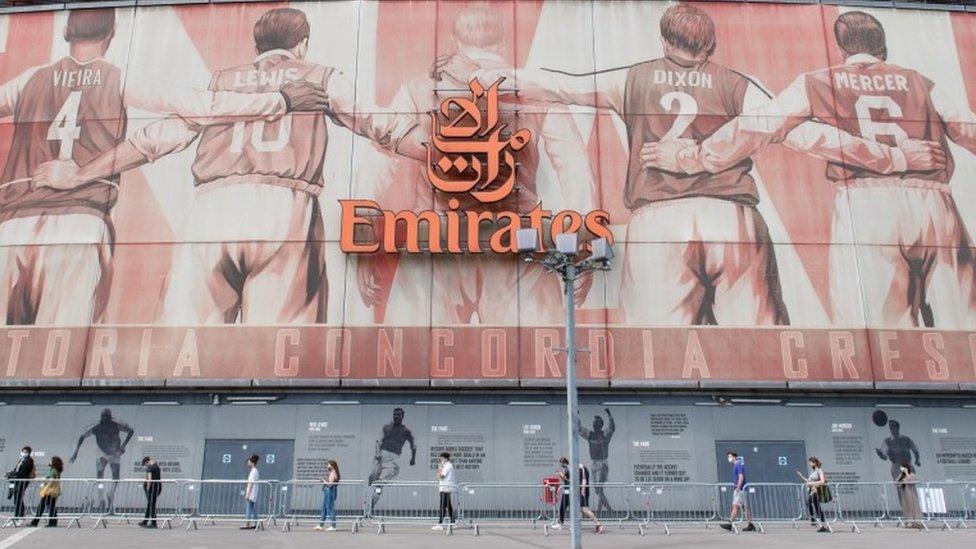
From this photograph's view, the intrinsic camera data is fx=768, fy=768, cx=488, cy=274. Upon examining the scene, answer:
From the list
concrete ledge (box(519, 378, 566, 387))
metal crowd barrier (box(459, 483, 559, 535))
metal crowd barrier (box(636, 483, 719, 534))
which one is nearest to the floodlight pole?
metal crowd barrier (box(459, 483, 559, 535))

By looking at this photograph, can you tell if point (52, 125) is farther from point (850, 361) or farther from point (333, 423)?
point (850, 361)

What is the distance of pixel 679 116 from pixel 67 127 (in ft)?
70.5

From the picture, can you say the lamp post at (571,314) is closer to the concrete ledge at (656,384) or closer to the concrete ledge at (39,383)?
the concrete ledge at (656,384)

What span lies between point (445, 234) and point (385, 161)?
11.0 feet

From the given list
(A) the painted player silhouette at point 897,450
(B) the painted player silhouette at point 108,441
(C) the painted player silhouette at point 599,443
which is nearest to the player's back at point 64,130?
(B) the painted player silhouette at point 108,441

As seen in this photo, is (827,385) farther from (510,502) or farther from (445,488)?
(445,488)

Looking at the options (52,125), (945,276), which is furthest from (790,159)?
(52,125)

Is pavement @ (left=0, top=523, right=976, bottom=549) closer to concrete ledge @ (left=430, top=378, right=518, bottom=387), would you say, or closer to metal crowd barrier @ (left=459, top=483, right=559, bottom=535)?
metal crowd barrier @ (left=459, top=483, right=559, bottom=535)

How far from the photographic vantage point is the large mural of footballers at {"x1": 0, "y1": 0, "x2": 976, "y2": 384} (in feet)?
80.8

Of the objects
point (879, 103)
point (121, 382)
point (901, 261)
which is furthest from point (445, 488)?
point (879, 103)

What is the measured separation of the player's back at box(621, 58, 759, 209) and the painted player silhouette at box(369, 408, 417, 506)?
10.5m

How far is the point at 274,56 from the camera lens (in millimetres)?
27469

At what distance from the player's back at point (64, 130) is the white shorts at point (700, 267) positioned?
17.9 metres

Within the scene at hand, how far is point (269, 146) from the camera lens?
2638cm
